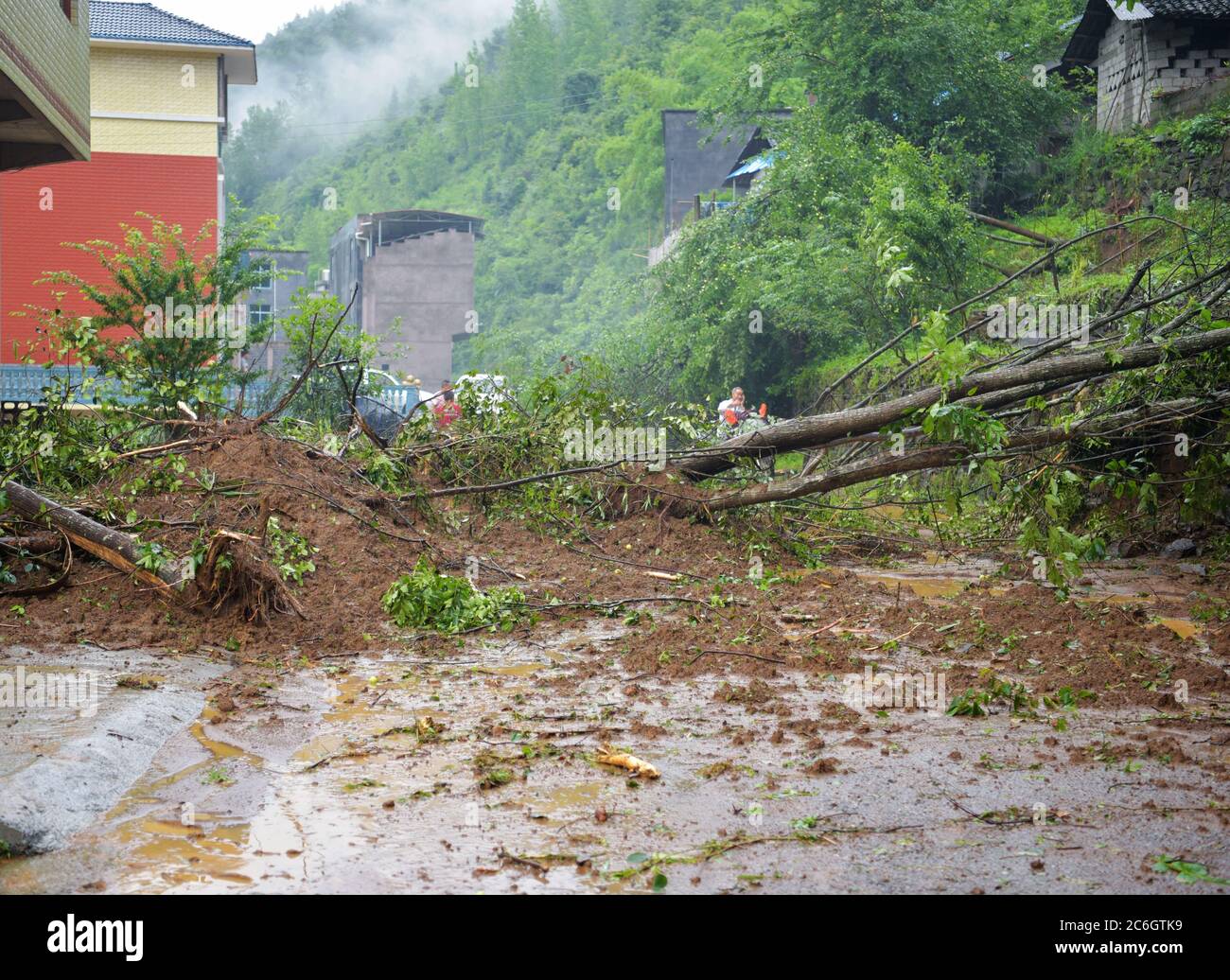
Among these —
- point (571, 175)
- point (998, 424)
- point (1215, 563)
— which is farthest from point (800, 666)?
point (571, 175)

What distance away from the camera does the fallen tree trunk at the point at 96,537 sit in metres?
7.06

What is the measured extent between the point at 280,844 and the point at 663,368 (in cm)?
2648

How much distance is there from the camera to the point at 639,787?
4.40 meters

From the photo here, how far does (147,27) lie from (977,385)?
26.1m

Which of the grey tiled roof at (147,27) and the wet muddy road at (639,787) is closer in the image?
the wet muddy road at (639,787)

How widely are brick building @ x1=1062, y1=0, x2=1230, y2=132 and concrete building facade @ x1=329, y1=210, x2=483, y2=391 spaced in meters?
33.4

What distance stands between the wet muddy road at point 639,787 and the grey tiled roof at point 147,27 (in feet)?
83.4

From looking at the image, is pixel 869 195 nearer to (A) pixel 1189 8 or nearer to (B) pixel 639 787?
(A) pixel 1189 8

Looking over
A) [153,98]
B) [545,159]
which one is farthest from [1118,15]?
[545,159]

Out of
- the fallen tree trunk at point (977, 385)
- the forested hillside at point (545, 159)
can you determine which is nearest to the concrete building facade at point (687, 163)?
the forested hillside at point (545, 159)

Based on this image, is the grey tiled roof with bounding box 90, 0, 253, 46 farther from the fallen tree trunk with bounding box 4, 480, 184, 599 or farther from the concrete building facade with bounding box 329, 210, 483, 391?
the concrete building facade with bounding box 329, 210, 483, 391

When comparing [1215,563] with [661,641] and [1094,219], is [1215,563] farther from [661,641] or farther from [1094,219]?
[1094,219]

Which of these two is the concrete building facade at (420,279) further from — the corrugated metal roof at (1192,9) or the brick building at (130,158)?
the corrugated metal roof at (1192,9)
